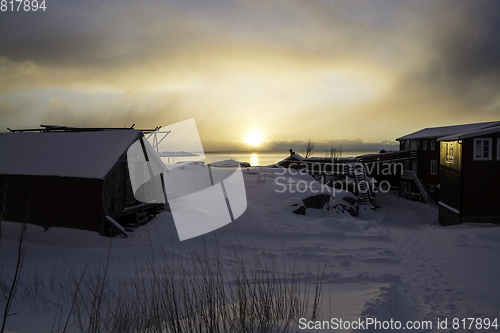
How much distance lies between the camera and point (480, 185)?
663 inches

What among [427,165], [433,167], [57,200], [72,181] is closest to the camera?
[72,181]

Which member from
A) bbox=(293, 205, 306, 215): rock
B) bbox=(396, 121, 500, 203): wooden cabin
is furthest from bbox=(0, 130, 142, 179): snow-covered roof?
bbox=(396, 121, 500, 203): wooden cabin

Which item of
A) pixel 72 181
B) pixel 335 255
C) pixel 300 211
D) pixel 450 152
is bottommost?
pixel 335 255

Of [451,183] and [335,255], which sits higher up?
[451,183]

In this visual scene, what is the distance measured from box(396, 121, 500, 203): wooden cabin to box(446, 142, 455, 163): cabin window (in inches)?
511

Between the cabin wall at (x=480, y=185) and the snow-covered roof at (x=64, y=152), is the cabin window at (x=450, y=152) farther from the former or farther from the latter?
the snow-covered roof at (x=64, y=152)

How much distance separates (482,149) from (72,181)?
21.7 metres

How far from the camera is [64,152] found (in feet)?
48.2

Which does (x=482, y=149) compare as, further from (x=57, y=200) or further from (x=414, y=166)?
(x=57, y=200)

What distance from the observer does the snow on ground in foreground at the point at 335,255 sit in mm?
6023

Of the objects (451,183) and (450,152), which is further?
(450,152)

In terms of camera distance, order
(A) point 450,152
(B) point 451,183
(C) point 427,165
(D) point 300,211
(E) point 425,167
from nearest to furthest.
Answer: (D) point 300,211, (B) point 451,183, (A) point 450,152, (C) point 427,165, (E) point 425,167

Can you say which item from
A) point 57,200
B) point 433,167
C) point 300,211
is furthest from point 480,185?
point 57,200

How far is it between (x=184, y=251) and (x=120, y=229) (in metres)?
3.64
